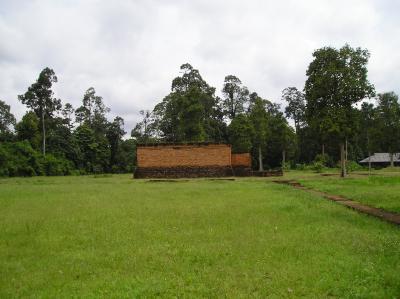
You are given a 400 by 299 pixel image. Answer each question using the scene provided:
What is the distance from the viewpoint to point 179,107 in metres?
46.2

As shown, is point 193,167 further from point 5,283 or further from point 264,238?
point 5,283

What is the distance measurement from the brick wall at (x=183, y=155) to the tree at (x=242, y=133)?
479 inches

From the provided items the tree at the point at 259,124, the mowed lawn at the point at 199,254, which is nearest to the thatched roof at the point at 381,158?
the tree at the point at 259,124

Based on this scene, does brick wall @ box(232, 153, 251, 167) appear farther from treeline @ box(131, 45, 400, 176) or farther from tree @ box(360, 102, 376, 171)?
tree @ box(360, 102, 376, 171)

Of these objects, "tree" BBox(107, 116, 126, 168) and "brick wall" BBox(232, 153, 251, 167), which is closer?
"brick wall" BBox(232, 153, 251, 167)

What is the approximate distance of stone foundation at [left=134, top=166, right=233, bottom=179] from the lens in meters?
33.7

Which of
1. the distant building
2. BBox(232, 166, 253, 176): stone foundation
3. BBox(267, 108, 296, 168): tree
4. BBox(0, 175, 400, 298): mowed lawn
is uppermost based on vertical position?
BBox(267, 108, 296, 168): tree

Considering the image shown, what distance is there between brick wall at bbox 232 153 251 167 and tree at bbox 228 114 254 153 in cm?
643

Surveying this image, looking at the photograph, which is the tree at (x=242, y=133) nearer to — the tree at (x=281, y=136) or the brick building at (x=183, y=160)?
the tree at (x=281, y=136)

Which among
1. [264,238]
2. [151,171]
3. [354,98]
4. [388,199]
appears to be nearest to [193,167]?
[151,171]

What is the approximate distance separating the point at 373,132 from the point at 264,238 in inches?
2043

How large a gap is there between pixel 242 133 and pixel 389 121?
67.6 feet

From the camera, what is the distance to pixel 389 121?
174 ft

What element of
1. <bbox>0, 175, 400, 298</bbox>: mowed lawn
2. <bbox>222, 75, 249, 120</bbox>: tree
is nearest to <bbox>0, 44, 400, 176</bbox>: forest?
<bbox>222, 75, 249, 120</bbox>: tree
